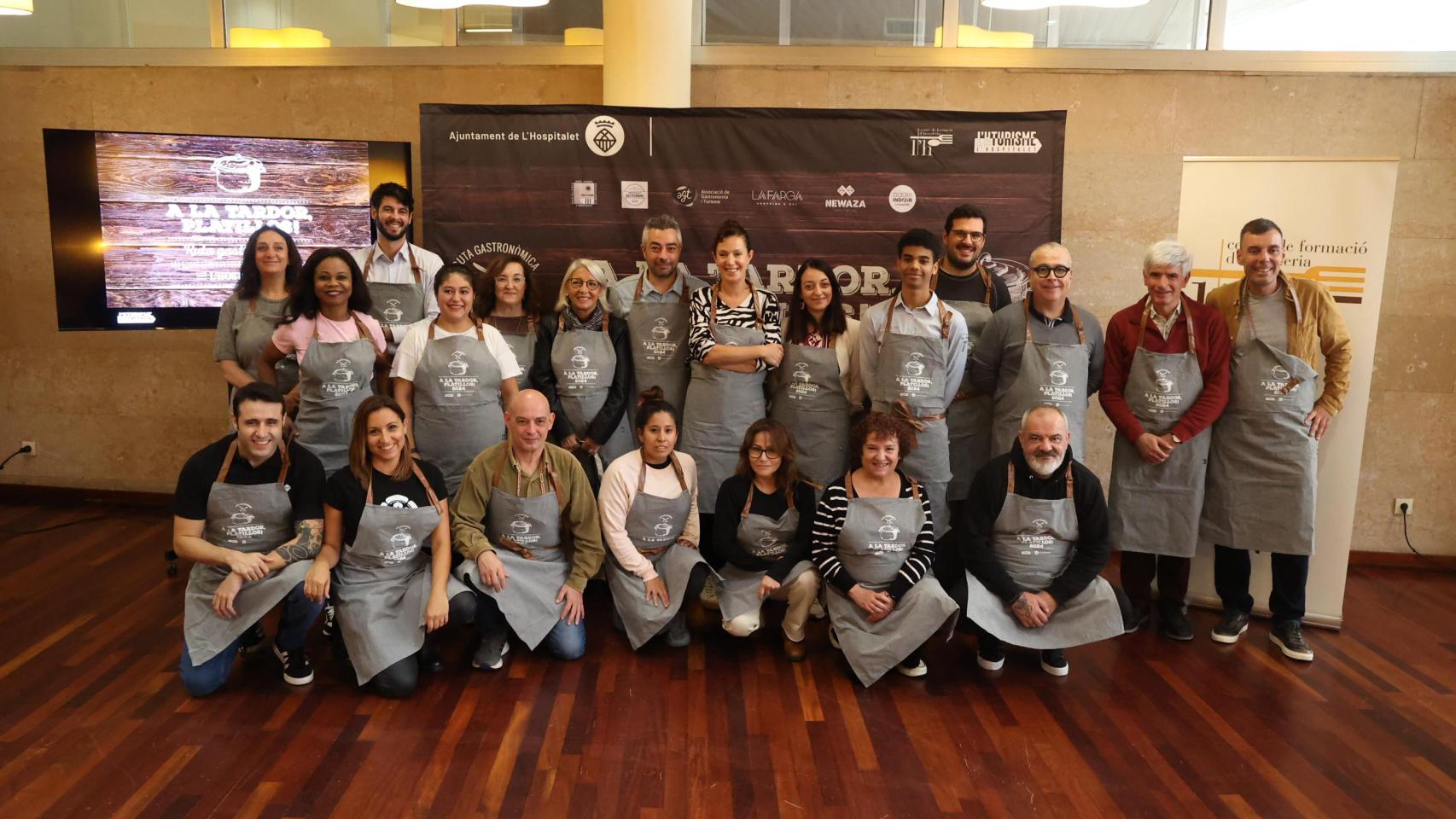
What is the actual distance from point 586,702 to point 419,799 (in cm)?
69

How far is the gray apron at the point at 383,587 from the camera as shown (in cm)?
321

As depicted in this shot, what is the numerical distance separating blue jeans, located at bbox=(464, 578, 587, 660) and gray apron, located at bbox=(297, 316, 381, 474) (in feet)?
2.72

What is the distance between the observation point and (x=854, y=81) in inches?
191

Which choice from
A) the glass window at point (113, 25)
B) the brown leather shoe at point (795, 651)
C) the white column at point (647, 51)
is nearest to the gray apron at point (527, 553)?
the brown leather shoe at point (795, 651)

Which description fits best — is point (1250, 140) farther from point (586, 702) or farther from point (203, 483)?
point (203, 483)

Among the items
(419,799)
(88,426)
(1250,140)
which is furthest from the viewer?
(88,426)

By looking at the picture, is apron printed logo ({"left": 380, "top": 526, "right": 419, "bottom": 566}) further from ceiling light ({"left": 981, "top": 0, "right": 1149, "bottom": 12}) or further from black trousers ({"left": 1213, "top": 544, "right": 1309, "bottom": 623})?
ceiling light ({"left": 981, "top": 0, "right": 1149, "bottom": 12})

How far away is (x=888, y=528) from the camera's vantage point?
343 cm


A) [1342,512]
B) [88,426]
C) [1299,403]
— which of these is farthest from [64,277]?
[1342,512]

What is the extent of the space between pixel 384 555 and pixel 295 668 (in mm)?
472

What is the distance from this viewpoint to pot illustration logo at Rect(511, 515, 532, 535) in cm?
351

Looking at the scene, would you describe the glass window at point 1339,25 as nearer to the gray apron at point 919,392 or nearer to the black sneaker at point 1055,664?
the gray apron at point 919,392

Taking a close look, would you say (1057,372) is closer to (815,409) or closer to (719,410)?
(815,409)

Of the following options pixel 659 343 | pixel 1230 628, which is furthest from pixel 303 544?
pixel 1230 628
